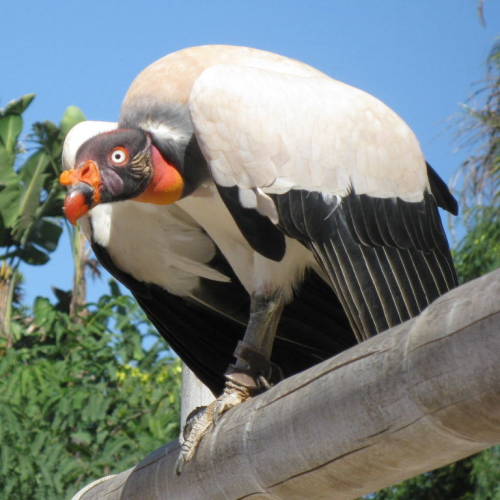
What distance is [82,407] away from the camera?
5.50 metres

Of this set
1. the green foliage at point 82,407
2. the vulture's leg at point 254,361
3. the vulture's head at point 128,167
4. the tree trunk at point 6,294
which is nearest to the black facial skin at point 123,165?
the vulture's head at point 128,167

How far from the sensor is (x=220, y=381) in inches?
149

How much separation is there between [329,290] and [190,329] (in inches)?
20.9

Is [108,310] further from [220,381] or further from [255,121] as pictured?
[255,121]

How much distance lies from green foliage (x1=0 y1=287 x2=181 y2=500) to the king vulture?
1942mm

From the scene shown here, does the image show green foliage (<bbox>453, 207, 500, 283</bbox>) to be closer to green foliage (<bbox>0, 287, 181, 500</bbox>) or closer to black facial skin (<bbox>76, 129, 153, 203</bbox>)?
green foliage (<bbox>0, 287, 181, 500</bbox>)

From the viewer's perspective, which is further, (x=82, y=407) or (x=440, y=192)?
(x=82, y=407)

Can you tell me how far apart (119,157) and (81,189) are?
0.54 feet

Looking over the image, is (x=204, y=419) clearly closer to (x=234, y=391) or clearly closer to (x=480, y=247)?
(x=234, y=391)

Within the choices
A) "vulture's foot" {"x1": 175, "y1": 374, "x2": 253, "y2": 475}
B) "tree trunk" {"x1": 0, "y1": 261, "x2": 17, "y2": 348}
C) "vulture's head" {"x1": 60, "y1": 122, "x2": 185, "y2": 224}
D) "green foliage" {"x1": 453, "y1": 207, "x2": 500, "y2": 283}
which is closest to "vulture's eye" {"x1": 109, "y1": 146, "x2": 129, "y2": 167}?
"vulture's head" {"x1": 60, "y1": 122, "x2": 185, "y2": 224}

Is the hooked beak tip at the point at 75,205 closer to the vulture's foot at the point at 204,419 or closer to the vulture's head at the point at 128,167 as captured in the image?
the vulture's head at the point at 128,167

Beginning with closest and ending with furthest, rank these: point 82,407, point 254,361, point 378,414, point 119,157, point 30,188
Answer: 1. point 378,414
2. point 119,157
3. point 254,361
4. point 82,407
5. point 30,188

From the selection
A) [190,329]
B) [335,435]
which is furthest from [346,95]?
[335,435]

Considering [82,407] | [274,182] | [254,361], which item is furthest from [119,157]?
[82,407]
